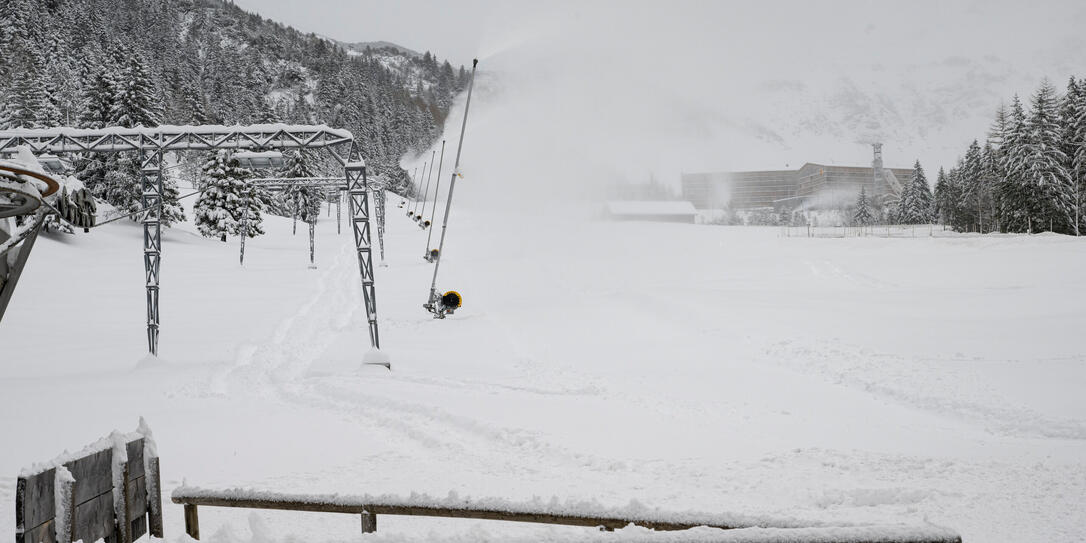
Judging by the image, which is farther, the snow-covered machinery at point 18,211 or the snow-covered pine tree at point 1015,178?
the snow-covered pine tree at point 1015,178

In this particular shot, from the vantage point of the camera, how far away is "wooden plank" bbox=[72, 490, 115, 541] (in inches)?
159

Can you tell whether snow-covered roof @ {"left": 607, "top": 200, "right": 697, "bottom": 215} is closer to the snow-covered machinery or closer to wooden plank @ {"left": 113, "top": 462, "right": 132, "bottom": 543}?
the snow-covered machinery

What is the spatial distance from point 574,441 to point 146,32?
227m

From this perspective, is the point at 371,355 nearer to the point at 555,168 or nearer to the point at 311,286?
the point at 311,286

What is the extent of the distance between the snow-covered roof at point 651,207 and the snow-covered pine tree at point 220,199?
6257cm

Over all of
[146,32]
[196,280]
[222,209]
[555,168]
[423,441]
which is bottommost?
[423,441]

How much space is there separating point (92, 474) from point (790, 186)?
18715 centimetres

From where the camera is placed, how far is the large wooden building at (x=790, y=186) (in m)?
164

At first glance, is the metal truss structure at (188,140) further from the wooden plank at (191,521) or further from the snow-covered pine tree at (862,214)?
the snow-covered pine tree at (862,214)

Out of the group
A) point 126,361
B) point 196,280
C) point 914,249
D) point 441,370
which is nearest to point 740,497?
point 441,370

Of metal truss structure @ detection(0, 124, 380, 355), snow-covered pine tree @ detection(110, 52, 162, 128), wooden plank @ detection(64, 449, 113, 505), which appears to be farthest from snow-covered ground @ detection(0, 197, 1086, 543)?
snow-covered pine tree @ detection(110, 52, 162, 128)

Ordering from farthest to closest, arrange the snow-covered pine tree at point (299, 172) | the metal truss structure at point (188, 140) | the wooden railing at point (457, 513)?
the snow-covered pine tree at point (299, 172), the metal truss structure at point (188, 140), the wooden railing at point (457, 513)

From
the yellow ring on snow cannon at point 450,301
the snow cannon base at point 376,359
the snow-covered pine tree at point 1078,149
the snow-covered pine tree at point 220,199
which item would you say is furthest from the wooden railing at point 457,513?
the snow-covered pine tree at point 1078,149

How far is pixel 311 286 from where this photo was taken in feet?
111
